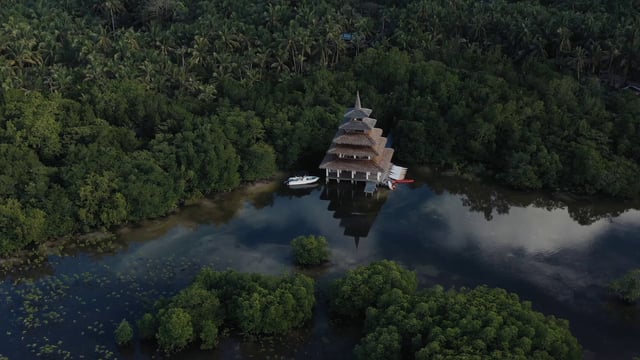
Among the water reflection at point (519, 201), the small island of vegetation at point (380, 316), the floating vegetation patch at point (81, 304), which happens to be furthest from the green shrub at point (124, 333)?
the water reflection at point (519, 201)

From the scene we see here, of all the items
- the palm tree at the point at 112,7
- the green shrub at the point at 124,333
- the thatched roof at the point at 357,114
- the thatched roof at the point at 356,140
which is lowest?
the green shrub at the point at 124,333

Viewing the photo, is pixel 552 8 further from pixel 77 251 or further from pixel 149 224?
pixel 77 251

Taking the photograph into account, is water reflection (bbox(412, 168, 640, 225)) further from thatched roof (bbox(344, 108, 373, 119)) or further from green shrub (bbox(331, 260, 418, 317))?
green shrub (bbox(331, 260, 418, 317))

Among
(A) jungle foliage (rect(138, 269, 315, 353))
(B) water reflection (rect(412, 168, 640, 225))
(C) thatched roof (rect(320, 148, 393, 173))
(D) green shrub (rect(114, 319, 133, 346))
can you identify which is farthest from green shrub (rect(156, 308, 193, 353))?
(B) water reflection (rect(412, 168, 640, 225))

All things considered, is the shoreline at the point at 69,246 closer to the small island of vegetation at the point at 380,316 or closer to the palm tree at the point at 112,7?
the small island of vegetation at the point at 380,316

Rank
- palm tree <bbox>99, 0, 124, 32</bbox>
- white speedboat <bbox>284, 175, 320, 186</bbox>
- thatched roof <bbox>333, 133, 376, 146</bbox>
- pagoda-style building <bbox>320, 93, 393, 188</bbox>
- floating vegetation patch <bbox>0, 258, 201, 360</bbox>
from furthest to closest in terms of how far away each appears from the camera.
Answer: palm tree <bbox>99, 0, 124, 32</bbox>
white speedboat <bbox>284, 175, 320, 186</bbox>
pagoda-style building <bbox>320, 93, 393, 188</bbox>
thatched roof <bbox>333, 133, 376, 146</bbox>
floating vegetation patch <bbox>0, 258, 201, 360</bbox>

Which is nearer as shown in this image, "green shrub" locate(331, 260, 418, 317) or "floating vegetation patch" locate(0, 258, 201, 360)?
"floating vegetation patch" locate(0, 258, 201, 360)
